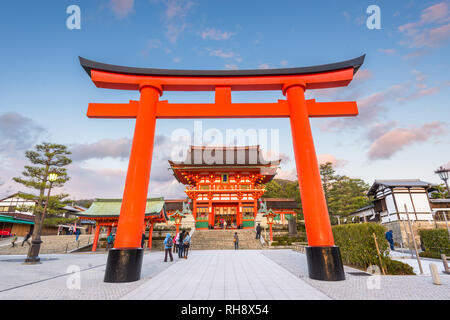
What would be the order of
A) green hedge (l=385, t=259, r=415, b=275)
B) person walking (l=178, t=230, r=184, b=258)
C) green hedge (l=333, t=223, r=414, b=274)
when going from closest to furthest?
green hedge (l=385, t=259, r=415, b=275)
green hedge (l=333, t=223, r=414, b=274)
person walking (l=178, t=230, r=184, b=258)

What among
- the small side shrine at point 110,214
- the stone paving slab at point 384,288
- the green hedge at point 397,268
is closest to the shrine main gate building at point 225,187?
the small side shrine at point 110,214

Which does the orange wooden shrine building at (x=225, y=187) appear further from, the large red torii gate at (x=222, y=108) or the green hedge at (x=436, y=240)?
the large red torii gate at (x=222, y=108)

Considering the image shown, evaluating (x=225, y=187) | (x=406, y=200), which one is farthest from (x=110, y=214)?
A: (x=406, y=200)

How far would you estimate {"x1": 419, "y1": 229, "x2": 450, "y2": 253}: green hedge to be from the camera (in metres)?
10.5

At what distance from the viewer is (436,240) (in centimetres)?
1099

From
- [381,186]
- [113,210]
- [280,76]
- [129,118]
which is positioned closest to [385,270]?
[280,76]

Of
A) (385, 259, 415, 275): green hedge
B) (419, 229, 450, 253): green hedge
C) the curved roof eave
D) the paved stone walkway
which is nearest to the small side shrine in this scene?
the paved stone walkway

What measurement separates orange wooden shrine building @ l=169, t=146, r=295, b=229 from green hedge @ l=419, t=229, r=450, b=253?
14.5m

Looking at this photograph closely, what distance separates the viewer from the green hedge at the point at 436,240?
10.5m

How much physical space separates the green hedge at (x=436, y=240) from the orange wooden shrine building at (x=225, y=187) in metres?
14.5

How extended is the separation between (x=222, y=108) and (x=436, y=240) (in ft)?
43.4

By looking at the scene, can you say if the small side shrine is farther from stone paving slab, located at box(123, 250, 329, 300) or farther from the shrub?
the shrub
